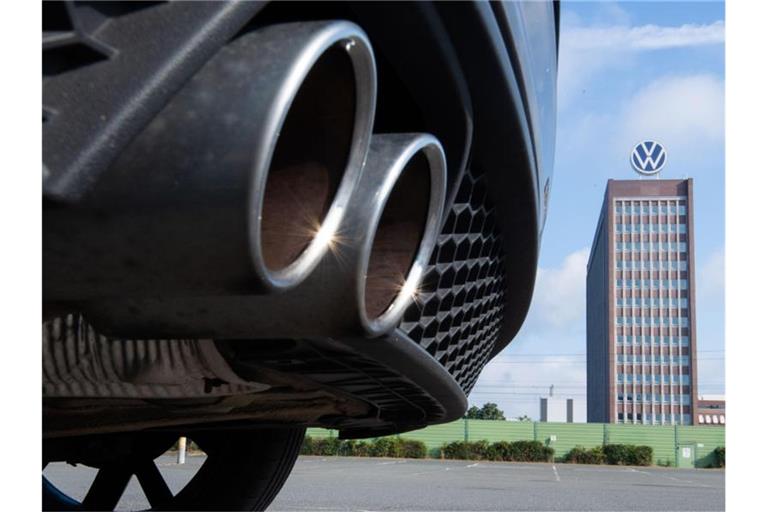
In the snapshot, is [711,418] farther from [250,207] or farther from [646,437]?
[250,207]

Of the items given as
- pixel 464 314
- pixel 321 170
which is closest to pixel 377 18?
pixel 321 170

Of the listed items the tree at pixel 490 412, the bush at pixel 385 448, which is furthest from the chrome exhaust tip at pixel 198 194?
the tree at pixel 490 412

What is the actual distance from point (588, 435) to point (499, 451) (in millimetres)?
4227

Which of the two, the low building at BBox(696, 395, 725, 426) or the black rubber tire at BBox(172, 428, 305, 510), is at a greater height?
the black rubber tire at BBox(172, 428, 305, 510)

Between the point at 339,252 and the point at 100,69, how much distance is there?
1.41ft

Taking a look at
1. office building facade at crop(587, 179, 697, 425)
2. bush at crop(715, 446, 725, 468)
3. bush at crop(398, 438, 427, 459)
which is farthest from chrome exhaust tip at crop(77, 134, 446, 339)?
office building facade at crop(587, 179, 697, 425)

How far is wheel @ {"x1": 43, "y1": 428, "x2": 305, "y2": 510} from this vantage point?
3293 millimetres

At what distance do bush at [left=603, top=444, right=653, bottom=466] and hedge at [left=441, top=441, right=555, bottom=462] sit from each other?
1857mm

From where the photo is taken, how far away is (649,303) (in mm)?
99688

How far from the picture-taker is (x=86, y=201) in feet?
3.43

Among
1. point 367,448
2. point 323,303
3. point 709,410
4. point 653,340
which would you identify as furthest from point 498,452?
point 709,410

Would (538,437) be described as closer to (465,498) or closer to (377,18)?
(465,498)

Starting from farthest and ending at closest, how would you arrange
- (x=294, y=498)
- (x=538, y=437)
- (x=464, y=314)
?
1. (x=538, y=437)
2. (x=294, y=498)
3. (x=464, y=314)

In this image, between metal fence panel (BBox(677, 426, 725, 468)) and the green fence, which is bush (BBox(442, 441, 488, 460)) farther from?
metal fence panel (BBox(677, 426, 725, 468))
